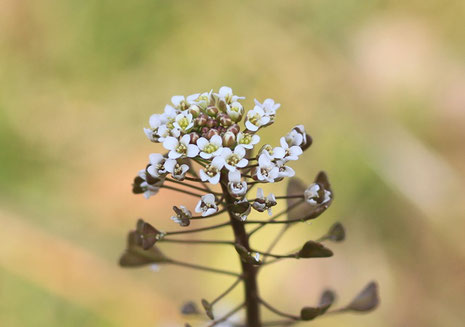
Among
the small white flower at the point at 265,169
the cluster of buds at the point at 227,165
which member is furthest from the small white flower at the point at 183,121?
the small white flower at the point at 265,169

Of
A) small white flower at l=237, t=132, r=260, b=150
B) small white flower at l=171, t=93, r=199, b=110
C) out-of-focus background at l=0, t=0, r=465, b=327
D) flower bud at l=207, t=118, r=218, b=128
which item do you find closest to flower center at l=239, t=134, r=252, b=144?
small white flower at l=237, t=132, r=260, b=150

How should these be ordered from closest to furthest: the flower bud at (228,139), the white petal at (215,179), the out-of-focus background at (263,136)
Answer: the white petal at (215,179) → the flower bud at (228,139) → the out-of-focus background at (263,136)

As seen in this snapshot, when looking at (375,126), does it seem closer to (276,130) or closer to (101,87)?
(276,130)

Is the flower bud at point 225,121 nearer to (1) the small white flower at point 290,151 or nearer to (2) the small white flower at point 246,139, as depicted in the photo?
(2) the small white flower at point 246,139

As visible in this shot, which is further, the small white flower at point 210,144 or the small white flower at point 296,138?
the small white flower at point 296,138

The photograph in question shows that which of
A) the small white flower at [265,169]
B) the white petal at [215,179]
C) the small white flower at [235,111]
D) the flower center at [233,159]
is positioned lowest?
the white petal at [215,179]

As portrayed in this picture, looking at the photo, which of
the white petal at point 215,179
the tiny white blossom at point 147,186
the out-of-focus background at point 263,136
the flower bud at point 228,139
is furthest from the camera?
the out-of-focus background at point 263,136

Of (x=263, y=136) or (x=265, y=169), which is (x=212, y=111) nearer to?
(x=265, y=169)
